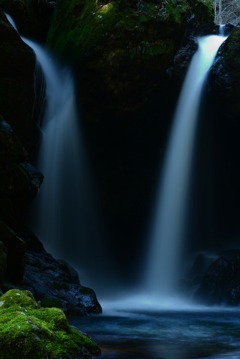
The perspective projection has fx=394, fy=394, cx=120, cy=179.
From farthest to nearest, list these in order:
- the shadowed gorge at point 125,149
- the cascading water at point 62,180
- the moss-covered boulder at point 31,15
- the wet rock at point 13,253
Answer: the moss-covered boulder at point 31,15
the cascading water at point 62,180
the shadowed gorge at point 125,149
the wet rock at point 13,253

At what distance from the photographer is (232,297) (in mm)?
15203

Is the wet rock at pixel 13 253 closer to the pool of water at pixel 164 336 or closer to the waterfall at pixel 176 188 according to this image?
the pool of water at pixel 164 336

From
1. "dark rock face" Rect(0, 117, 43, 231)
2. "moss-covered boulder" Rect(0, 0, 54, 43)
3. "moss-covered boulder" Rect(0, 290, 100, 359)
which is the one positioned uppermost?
"moss-covered boulder" Rect(0, 0, 54, 43)

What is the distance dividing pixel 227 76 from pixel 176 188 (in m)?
5.41

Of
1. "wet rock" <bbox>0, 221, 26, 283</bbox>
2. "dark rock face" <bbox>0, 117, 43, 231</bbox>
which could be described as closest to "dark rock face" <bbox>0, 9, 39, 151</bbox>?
"dark rock face" <bbox>0, 117, 43, 231</bbox>

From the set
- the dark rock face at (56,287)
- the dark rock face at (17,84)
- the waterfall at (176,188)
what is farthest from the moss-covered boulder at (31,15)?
the dark rock face at (56,287)

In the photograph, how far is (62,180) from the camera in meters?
17.4

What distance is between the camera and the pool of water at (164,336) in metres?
5.83

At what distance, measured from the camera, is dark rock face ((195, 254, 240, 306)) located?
50.4 ft

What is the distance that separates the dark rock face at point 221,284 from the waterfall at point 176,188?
6.12 feet

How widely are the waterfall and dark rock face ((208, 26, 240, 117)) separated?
0.64 m

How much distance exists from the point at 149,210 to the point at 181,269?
318 cm

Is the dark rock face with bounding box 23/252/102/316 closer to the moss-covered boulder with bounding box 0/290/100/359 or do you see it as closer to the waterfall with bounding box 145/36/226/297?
the moss-covered boulder with bounding box 0/290/100/359

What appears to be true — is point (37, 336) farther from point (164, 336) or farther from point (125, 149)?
point (125, 149)
